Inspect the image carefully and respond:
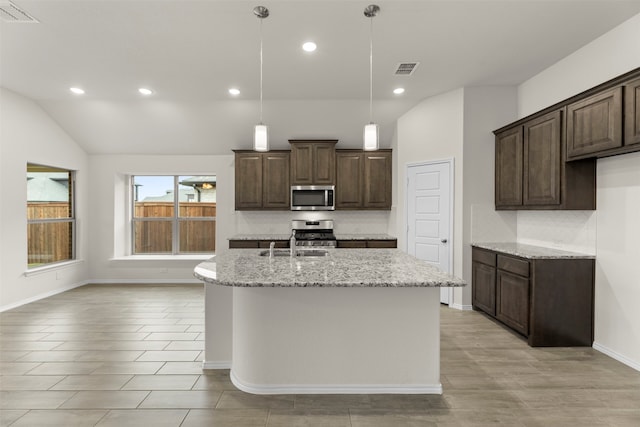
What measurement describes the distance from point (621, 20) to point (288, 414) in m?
4.13

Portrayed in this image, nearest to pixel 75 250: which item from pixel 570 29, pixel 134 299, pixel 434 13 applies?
pixel 134 299

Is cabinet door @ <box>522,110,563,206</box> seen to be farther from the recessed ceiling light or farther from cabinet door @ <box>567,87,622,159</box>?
the recessed ceiling light

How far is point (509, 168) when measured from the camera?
4230 mm

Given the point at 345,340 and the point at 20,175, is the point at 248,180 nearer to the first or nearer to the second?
the point at 20,175

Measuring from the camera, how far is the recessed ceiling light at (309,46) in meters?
3.38

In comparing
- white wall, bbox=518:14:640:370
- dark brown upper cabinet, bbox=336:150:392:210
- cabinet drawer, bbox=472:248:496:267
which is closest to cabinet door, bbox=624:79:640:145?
white wall, bbox=518:14:640:370

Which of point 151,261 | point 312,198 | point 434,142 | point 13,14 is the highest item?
point 13,14

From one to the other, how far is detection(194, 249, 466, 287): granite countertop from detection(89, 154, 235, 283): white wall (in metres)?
3.16

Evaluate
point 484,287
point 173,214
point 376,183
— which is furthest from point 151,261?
point 484,287

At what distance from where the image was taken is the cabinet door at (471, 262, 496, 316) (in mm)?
4039

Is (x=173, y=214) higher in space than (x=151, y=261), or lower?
higher

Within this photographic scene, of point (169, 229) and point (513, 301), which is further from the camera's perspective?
point (169, 229)

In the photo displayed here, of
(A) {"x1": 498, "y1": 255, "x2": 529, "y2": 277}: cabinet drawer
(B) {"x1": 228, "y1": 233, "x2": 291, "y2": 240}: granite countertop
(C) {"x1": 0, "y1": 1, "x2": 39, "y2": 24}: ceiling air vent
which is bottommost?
(A) {"x1": 498, "y1": 255, "x2": 529, "y2": 277}: cabinet drawer

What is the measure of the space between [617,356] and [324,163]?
14.1 ft
